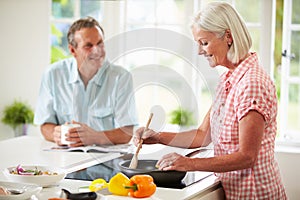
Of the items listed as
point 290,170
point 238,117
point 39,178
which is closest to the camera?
point 39,178

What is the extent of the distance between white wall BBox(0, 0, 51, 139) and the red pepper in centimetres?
281

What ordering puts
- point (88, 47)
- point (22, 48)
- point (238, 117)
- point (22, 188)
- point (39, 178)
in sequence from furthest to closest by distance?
point (22, 48) < point (88, 47) < point (238, 117) < point (39, 178) < point (22, 188)

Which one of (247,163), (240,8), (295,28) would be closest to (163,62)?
(240,8)

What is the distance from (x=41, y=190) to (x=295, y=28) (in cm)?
237

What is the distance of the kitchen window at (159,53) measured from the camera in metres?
4.49

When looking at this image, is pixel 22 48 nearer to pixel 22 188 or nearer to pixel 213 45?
pixel 213 45

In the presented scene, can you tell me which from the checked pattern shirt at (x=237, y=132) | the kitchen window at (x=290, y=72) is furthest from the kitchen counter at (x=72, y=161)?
the kitchen window at (x=290, y=72)

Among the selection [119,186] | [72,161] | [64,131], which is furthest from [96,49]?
[119,186]

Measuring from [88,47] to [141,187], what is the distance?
1.52 metres

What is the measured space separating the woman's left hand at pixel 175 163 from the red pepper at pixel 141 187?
0.71ft

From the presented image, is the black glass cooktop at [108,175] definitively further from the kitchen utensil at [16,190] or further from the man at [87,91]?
the man at [87,91]

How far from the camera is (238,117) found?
2.38 metres

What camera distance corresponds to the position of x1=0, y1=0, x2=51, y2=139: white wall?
188 inches

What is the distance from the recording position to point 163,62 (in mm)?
4691
